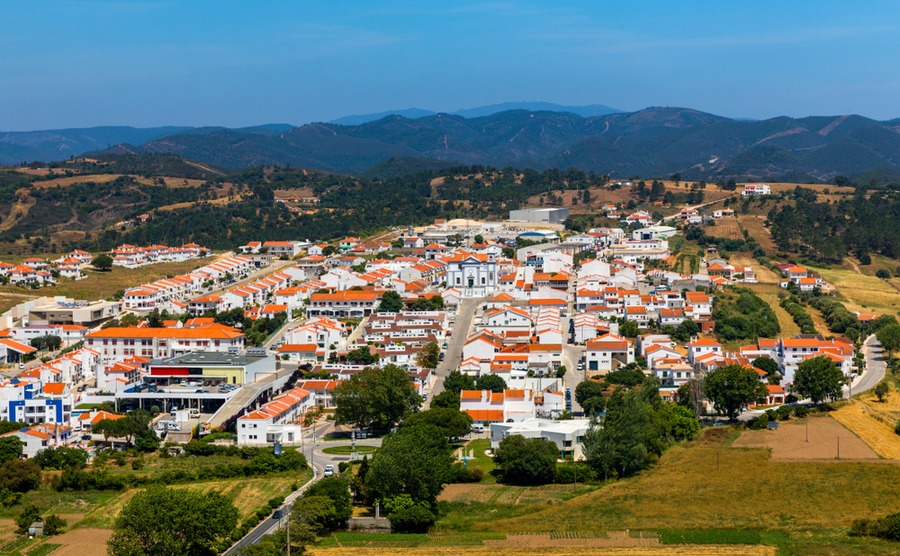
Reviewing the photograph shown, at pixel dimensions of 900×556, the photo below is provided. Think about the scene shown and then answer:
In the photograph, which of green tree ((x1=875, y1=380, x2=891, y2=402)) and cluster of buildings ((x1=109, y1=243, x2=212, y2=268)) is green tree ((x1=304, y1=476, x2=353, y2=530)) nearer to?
green tree ((x1=875, y1=380, x2=891, y2=402))

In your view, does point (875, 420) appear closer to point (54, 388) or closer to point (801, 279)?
point (801, 279)

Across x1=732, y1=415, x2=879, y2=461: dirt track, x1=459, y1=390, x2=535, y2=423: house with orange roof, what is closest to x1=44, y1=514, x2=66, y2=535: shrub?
x1=459, y1=390, x2=535, y2=423: house with orange roof

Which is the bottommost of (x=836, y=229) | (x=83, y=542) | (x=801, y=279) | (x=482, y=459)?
(x=83, y=542)

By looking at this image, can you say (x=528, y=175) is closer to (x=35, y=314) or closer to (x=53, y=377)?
(x=35, y=314)

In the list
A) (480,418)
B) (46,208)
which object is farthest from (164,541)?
(46,208)

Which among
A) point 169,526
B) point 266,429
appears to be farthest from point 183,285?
point 169,526

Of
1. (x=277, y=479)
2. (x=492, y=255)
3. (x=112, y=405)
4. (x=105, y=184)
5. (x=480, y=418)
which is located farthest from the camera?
(x=105, y=184)

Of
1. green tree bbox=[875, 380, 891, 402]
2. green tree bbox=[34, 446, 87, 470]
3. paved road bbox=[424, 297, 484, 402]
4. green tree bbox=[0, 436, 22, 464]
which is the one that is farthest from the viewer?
paved road bbox=[424, 297, 484, 402]
